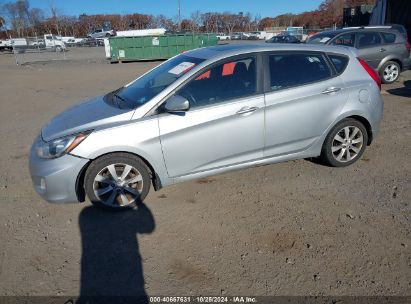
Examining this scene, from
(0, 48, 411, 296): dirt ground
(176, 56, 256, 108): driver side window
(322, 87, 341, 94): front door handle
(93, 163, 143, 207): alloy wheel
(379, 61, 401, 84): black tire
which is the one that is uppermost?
(176, 56, 256, 108): driver side window

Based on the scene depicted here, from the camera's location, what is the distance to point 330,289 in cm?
236

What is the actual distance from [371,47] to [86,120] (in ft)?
29.3

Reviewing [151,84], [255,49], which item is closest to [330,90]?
[255,49]

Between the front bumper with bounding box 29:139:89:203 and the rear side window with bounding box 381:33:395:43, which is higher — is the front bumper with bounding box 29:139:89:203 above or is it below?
below

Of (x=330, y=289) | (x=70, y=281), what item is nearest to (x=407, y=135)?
(x=330, y=289)

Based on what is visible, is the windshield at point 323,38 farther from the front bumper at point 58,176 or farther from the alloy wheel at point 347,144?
the front bumper at point 58,176

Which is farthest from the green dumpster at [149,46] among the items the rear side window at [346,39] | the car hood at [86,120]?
the car hood at [86,120]

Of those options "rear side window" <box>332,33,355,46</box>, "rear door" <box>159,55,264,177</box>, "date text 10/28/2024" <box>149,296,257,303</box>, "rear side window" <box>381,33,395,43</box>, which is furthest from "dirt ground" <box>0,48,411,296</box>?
"rear side window" <box>381,33,395,43</box>

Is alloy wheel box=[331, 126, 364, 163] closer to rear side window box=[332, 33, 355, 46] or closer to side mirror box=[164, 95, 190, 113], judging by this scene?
side mirror box=[164, 95, 190, 113]

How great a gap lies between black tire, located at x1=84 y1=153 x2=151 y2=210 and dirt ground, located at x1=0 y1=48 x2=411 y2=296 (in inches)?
4.9

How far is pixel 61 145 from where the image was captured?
10.4 feet

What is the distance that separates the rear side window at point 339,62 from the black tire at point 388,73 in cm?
659

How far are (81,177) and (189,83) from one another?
4.80 ft

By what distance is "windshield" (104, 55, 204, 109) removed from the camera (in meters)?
3.52
